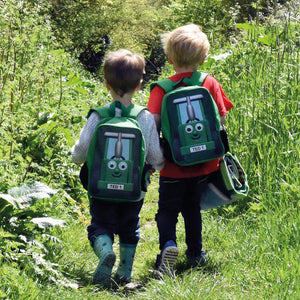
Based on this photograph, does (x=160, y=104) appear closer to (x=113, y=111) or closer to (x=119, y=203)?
(x=113, y=111)

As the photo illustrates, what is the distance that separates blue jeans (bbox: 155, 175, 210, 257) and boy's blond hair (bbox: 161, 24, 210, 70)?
0.78m

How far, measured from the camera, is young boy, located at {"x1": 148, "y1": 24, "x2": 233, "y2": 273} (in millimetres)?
3457

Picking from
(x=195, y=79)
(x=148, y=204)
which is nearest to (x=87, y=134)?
(x=195, y=79)

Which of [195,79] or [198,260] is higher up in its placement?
[195,79]

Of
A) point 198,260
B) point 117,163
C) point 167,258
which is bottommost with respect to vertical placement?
point 198,260

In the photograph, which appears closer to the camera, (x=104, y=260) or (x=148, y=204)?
(x=104, y=260)

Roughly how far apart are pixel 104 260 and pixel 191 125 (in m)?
0.98

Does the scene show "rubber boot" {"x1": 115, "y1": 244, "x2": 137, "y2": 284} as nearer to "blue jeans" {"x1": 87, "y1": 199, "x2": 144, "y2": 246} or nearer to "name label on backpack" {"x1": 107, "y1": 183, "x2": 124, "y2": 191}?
"blue jeans" {"x1": 87, "y1": 199, "x2": 144, "y2": 246}

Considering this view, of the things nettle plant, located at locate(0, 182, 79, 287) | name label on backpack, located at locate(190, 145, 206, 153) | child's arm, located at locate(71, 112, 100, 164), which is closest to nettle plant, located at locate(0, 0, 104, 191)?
nettle plant, located at locate(0, 182, 79, 287)

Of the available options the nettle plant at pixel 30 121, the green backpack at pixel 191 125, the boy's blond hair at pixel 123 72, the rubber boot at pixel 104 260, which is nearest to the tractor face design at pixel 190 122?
the green backpack at pixel 191 125

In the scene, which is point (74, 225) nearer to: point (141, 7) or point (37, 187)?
point (37, 187)

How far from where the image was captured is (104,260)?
315cm

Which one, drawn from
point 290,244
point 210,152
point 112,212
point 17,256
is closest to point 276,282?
point 290,244

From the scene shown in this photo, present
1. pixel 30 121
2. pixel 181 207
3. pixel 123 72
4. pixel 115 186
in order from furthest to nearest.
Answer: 1. pixel 30 121
2. pixel 181 207
3. pixel 123 72
4. pixel 115 186
